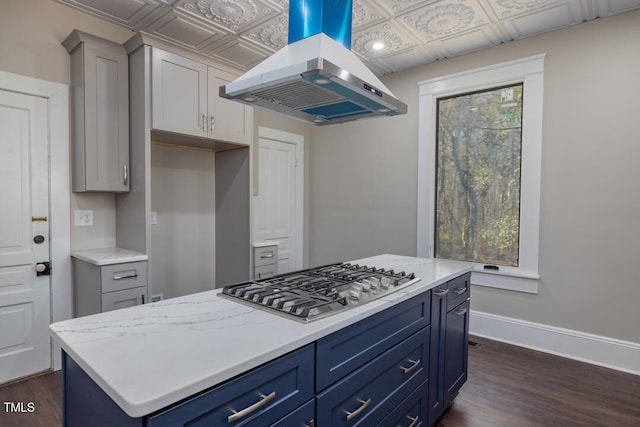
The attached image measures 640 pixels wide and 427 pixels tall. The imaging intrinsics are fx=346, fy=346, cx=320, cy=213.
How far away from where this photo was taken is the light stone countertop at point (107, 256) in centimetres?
238

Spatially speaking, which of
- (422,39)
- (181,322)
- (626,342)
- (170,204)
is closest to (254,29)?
(422,39)

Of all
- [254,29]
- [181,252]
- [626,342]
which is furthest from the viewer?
[181,252]

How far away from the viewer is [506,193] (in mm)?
3277

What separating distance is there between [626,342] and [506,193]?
1460mm

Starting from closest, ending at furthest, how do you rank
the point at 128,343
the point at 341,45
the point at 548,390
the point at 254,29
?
the point at 128,343 < the point at 341,45 < the point at 548,390 < the point at 254,29

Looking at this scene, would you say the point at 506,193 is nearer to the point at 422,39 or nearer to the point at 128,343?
the point at 422,39

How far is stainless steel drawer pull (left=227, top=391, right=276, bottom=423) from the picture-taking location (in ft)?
2.86

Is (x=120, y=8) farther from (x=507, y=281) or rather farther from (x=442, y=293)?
→ (x=507, y=281)

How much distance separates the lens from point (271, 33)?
303 cm

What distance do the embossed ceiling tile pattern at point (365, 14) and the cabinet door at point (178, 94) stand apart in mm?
1345

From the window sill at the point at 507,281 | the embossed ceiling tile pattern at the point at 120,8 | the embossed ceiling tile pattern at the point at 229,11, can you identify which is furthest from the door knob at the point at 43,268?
the window sill at the point at 507,281

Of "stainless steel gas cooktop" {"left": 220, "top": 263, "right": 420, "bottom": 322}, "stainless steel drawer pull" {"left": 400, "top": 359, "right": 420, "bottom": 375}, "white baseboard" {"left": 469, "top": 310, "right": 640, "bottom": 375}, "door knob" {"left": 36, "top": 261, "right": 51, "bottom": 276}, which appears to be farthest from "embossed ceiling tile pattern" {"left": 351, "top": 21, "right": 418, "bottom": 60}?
"door knob" {"left": 36, "top": 261, "right": 51, "bottom": 276}

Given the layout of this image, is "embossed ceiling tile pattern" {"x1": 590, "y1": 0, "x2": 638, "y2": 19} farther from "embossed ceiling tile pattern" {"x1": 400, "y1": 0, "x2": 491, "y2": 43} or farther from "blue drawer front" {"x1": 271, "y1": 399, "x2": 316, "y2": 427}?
"blue drawer front" {"x1": 271, "y1": 399, "x2": 316, "y2": 427}

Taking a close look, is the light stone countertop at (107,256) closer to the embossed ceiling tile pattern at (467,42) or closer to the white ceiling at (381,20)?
the white ceiling at (381,20)
